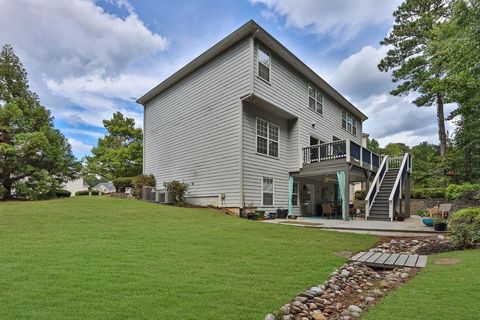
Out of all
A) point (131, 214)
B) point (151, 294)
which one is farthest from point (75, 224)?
point (151, 294)

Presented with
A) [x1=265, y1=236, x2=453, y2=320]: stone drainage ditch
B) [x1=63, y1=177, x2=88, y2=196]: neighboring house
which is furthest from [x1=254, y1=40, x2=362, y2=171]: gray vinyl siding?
[x1=63, y1=177, x2=88, y2=196]: neighboring house

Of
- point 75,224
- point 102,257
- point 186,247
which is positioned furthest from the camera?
point 75,224

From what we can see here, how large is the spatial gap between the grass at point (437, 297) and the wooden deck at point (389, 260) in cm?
49

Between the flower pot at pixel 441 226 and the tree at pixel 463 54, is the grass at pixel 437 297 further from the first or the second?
the tree at pixel 463 54

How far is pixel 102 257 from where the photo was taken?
517 centimetres

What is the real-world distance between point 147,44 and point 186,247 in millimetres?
12656

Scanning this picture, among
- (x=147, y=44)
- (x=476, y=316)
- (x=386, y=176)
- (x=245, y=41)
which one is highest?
(x=147, y=44)

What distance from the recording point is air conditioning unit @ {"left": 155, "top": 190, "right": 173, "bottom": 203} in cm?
1494

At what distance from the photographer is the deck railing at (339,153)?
13.8 metres

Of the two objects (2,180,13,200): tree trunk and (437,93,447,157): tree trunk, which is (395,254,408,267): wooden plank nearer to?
(2,180,13,200): tree trunk

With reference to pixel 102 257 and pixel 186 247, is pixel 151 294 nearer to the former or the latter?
pixel 102 257

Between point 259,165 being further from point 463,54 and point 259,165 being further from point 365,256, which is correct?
point 463,54

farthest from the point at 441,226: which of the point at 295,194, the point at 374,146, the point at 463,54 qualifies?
the point at 374,146

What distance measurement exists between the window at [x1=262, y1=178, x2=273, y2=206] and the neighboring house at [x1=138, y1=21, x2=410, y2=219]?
47 millimetres
